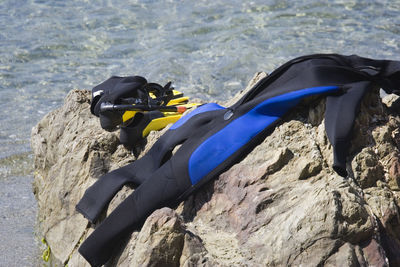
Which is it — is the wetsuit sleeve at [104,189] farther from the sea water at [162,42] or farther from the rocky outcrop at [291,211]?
the sea water at [162,42]

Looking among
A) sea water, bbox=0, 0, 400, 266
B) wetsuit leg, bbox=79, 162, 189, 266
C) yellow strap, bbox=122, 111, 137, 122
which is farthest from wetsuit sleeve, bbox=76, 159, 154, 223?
sea water, bbox=0, 0, 400, 266

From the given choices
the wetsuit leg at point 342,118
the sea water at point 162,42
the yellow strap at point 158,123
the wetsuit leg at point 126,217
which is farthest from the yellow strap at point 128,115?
the sea water at point 162,42

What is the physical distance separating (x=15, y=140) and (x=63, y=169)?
9.52 ft

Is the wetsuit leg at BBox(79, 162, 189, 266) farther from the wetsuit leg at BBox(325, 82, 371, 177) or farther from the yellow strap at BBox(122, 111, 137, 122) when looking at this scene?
the yellow strap at BBox(122, 111, 137, 122)

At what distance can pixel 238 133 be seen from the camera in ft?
9.78

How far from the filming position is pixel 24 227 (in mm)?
4488

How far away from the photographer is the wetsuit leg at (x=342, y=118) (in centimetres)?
265

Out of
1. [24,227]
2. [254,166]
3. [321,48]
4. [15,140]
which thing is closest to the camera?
[254,166]

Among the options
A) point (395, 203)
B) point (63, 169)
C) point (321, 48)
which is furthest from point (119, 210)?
point (321, 48)

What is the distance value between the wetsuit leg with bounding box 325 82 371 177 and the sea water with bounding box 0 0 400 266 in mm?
3745

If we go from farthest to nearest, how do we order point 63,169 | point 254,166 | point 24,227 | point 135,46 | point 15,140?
point 135,46 < point 15,140 < point 24,227 < point 63,169 < point 254,166

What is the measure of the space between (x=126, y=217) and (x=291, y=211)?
2.69 feet

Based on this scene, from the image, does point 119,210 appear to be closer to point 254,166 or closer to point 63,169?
point 254,166

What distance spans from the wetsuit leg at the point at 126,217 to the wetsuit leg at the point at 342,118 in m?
0.76
